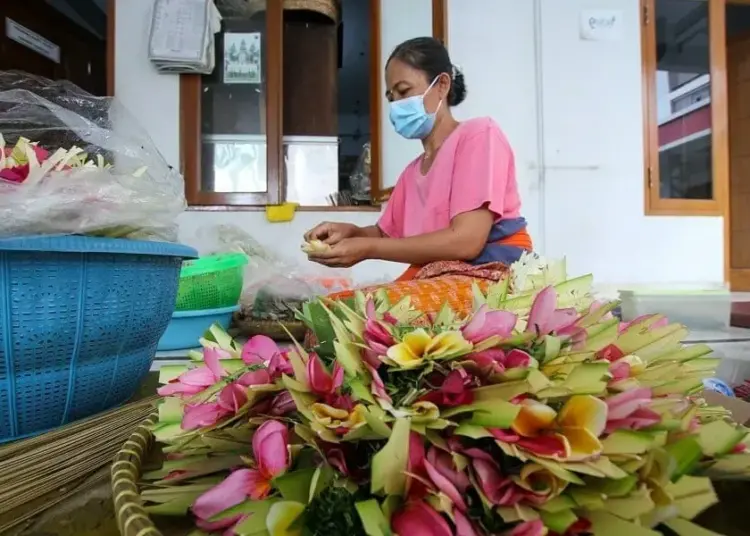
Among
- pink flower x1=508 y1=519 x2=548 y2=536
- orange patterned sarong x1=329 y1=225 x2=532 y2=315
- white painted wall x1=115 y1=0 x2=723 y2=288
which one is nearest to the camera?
pink flower x1=508 y1=519 x2=548 y2=536

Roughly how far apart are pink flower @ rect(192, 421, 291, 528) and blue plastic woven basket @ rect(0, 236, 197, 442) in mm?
324

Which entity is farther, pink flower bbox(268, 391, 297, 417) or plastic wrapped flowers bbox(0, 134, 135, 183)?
plastic wrapped flowers bbox(0, 134, 135, 183)

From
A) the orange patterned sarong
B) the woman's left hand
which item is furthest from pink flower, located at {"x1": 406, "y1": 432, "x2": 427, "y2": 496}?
the woman's left hand

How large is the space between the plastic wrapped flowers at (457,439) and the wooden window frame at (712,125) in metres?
2.21

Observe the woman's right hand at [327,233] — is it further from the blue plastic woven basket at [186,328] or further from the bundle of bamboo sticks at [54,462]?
the bundle of bamboo sticks at [54,462]

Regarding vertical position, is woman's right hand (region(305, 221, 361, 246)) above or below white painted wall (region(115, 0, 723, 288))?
below

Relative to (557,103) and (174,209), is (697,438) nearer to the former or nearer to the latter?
(174,209)

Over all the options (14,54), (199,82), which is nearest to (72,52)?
(14,54)

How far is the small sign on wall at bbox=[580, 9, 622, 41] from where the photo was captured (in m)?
2.22

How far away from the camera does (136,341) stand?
0.66 metres

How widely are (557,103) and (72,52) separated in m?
2.57

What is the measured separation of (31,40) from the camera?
2.52 m

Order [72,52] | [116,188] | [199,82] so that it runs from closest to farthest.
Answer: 1. [116,188]
2. [199,82]
3. [72,52]

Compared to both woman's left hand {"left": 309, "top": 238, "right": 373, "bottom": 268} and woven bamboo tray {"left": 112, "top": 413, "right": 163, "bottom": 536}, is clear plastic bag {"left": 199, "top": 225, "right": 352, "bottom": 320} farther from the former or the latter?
woven bamboo tray {"left": 112, "top": 413, "right": 163, "bottom": 536}
